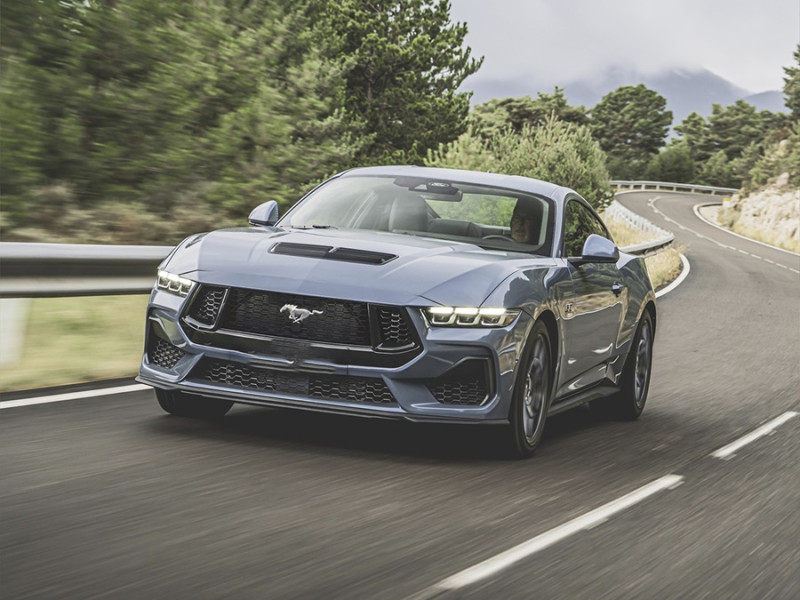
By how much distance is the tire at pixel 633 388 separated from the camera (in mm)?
8789

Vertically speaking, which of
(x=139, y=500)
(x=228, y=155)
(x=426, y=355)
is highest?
(x=426, y=355)

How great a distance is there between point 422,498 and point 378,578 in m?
1.32

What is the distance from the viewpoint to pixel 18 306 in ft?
27.2

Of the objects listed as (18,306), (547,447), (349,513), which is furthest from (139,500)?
(18,306)

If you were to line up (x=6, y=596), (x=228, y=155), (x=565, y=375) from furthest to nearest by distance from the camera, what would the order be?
(x=228, y=155) → (x=565, y=375) → (x=6, y=596)

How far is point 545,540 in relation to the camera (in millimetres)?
5004

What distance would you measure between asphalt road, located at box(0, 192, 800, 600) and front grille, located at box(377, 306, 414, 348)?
24.1 inches

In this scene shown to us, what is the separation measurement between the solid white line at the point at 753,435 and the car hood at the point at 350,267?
195cm

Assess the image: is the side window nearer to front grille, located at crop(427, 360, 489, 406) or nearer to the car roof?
the car roof

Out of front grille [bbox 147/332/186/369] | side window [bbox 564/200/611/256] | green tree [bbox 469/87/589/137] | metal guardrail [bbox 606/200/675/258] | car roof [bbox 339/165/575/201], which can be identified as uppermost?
car roof [bbox 339/165/575/201]

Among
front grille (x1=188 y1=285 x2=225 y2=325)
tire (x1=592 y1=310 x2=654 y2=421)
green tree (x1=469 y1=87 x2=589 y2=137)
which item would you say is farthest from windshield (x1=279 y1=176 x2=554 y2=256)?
green tree (x1=469 y1=87 x2=589 y2=137)

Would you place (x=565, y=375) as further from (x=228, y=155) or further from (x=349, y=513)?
(x=228, y=155)

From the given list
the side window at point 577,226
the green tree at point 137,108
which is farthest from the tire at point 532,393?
the green tree at point 137,108

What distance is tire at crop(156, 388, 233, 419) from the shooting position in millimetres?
6824
